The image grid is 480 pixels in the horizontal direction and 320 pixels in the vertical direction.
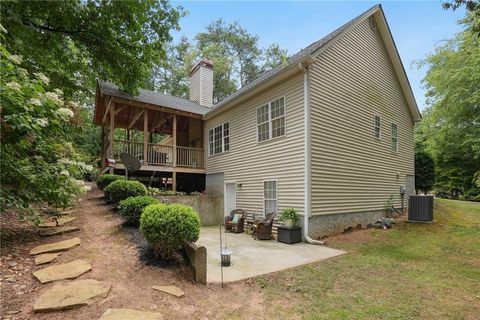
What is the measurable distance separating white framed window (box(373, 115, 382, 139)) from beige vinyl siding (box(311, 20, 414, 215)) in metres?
0.19

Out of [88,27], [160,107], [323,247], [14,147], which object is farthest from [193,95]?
[14,147]

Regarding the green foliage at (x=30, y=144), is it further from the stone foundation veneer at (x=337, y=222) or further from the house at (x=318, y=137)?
the stone foundation veneer at (x=337, y=222)

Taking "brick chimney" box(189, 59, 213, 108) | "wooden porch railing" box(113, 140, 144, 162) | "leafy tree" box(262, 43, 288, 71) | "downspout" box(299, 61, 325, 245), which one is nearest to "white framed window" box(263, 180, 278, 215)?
"downspout" box(299, 61, 325, 245)

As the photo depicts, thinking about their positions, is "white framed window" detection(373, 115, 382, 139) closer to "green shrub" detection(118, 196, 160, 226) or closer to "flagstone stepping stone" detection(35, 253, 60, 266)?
"green shrub" detection(118, 196, 160, 226)

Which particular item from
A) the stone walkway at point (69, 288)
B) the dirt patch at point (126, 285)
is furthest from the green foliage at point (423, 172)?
the stone walkway at point (69, 288)

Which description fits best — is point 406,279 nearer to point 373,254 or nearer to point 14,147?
point 373,254

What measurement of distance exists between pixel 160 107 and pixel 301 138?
264 inches

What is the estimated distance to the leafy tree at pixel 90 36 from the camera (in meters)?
7.35

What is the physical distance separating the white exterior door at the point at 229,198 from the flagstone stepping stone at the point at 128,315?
344 inches

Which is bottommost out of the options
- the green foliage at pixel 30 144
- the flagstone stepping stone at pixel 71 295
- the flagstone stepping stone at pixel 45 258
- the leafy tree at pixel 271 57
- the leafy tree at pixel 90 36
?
the flagstone stepping stone at pixel 71 295

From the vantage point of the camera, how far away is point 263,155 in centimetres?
1032

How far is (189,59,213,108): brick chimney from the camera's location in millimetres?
18109

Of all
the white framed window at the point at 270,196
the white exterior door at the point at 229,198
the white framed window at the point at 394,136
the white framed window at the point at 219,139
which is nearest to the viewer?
the white framed window at the point at 270,196

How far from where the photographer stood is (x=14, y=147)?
3971mm
